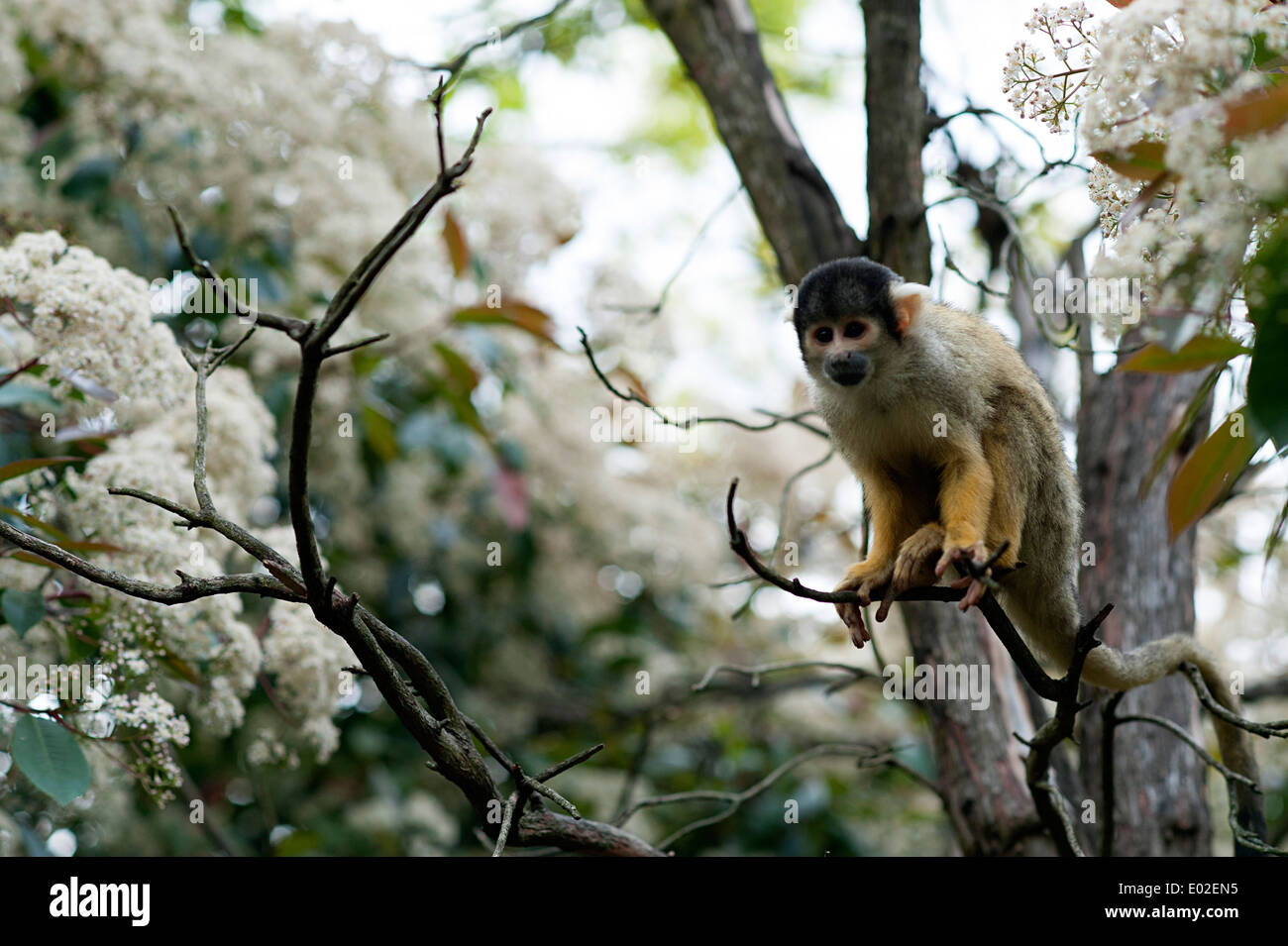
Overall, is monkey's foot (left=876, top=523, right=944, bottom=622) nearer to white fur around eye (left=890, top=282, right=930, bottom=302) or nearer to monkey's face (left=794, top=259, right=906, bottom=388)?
monkey's face (left=794, top=259, right=906, bottom=388)

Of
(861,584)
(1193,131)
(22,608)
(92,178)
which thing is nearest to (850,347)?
(861,584)

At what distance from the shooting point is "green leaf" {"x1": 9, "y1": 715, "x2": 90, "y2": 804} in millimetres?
2225

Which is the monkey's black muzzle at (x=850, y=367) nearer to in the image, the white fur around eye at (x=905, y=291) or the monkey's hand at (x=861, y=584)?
the white fur around eye at (x=905, y=291)

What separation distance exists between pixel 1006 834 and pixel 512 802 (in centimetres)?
182

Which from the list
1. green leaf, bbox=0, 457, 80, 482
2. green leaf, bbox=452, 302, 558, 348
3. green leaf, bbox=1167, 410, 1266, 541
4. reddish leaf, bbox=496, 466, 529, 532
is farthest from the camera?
reddish leaf, bbox=496, 466, 529, 532

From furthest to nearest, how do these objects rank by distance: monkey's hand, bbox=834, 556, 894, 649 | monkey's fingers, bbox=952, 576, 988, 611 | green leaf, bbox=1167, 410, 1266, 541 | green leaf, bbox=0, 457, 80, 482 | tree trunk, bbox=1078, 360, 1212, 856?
1. tree trunk, bbox=1078, 360, 1212, 856
2. monkey's hand, bbox=834, 556, 894, 649
3. green leaf, bbox=0, 457, 80, 482
4. green leaf, bbox=1167, 410, 1266, 541
5. monkey's fingers, bbox=952, 576, 988, 611

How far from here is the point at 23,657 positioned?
2580 mm

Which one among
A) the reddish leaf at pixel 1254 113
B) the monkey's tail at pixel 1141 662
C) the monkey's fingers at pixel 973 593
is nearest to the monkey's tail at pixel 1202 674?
the monkey's tail at pixel 1141 662

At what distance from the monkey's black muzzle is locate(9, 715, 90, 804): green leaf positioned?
1.95 meters

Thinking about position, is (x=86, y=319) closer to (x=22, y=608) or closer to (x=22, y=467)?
(x=22, y=467)

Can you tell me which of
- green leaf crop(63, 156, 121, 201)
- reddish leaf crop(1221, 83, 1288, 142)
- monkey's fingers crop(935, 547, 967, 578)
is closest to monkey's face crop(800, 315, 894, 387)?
monkey's fingers crop(935, 547, 967, 578)

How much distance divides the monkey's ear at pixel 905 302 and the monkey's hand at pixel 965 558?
62cm
